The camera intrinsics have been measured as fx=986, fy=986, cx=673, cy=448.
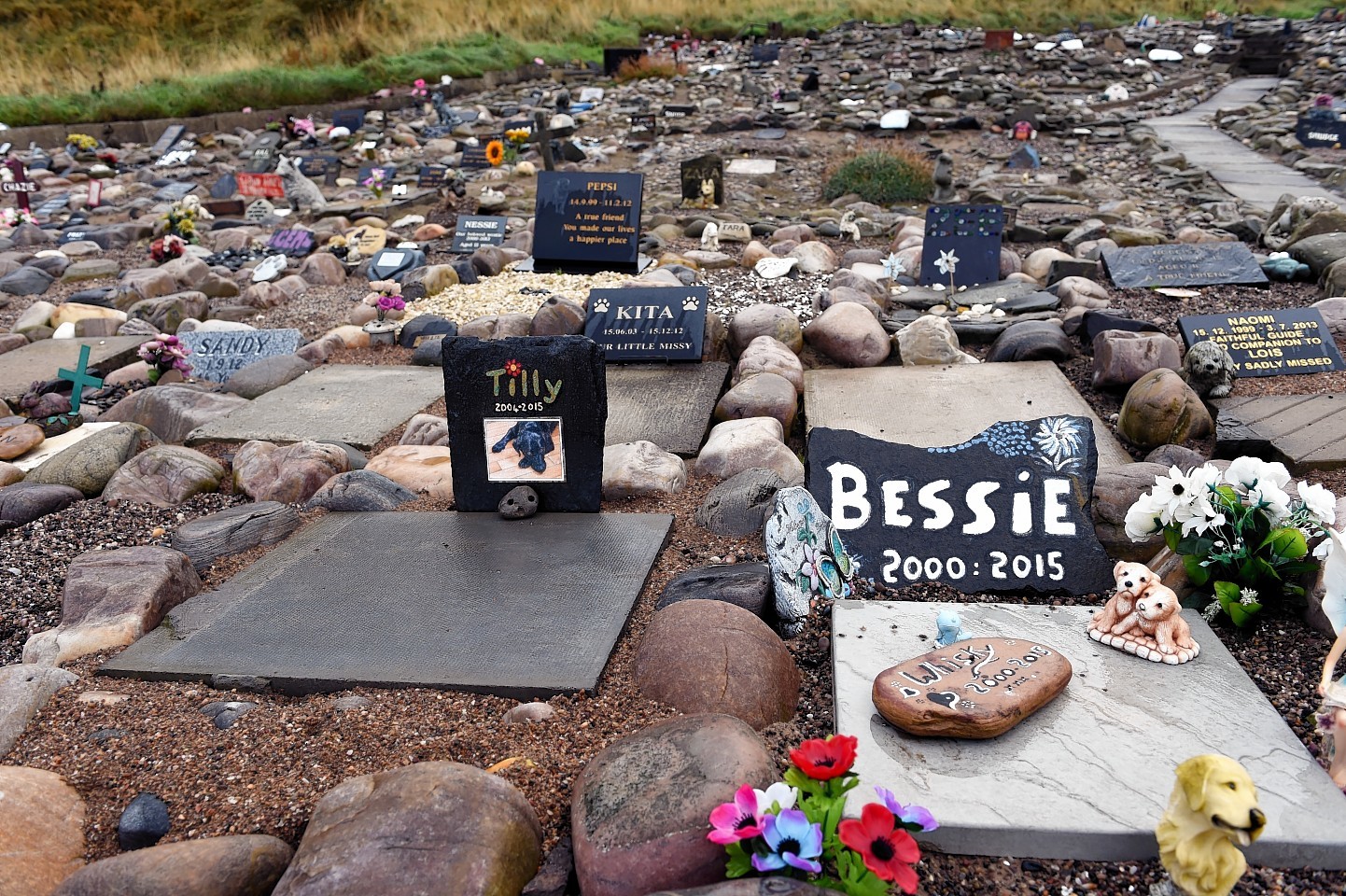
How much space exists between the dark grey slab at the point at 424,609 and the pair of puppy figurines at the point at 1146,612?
1.44 meters

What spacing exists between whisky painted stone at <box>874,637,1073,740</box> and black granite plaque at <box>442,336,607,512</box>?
1.79 m

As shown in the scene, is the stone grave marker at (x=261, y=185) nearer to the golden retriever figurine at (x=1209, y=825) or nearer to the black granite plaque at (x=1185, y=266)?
the black granite plaque at (x=1185, y=266)

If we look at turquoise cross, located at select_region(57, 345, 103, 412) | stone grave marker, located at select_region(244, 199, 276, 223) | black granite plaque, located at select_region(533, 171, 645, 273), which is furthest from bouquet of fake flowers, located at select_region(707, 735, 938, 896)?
stone grave marker, located at select_region(244, 199, 276, 223)

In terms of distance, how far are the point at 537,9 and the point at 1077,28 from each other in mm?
13519

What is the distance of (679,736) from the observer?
2.25 metres

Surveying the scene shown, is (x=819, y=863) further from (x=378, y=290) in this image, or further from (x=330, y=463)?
(x=378, y=290)

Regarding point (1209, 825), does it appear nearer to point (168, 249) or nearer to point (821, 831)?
point (821, 831)

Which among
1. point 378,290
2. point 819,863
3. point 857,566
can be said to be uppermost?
point 819,863

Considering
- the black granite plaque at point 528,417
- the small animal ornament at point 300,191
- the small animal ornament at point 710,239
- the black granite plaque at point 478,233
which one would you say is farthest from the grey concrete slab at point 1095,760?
the small animal ornament at point 300,191

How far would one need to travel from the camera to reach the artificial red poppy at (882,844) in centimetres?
175

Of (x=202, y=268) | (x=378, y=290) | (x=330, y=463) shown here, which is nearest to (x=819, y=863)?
(x=330, y=463)

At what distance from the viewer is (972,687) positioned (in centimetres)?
239

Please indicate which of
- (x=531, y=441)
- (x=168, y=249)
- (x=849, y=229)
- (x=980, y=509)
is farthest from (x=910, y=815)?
(x=168, y=249)

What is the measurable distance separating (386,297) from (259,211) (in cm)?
545
